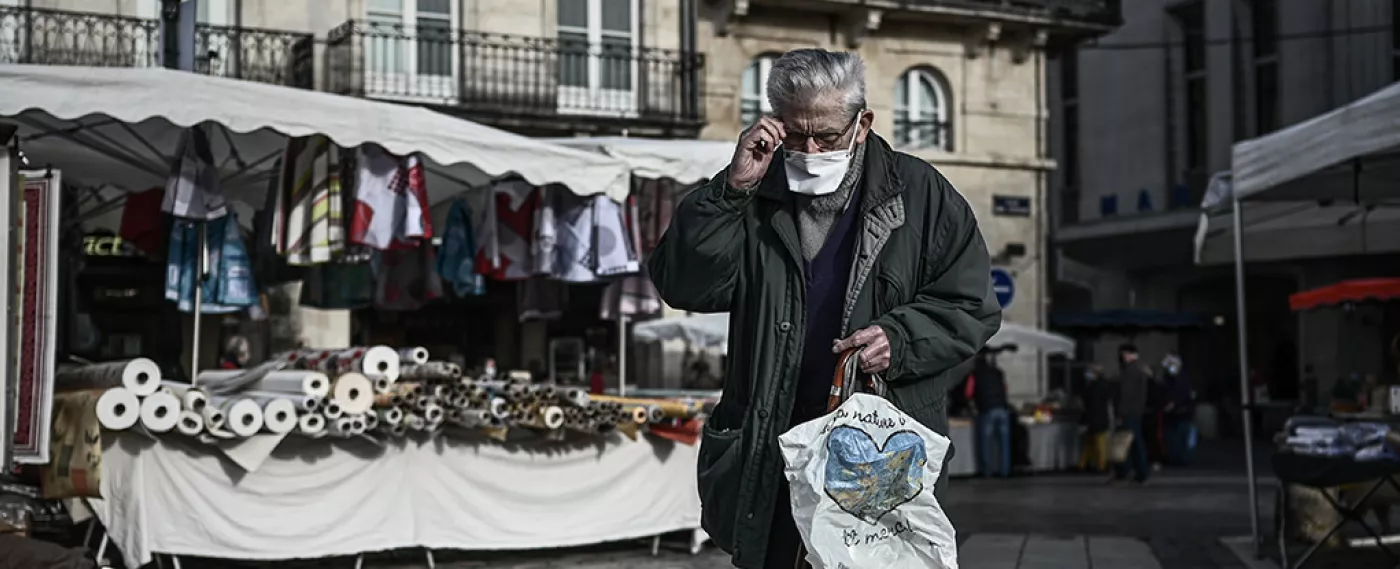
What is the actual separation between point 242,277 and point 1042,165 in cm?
1841

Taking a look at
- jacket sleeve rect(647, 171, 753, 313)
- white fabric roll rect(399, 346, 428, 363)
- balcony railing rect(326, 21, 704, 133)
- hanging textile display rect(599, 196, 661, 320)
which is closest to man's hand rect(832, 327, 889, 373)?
jacket sleeve rect(647, 171, 753, 313)

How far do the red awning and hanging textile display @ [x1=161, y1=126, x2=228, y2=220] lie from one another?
15551mm

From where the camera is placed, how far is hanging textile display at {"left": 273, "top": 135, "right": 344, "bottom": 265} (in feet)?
34.3

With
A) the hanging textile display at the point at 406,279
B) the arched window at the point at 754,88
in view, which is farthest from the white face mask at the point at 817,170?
the arched window at the point at 754,88

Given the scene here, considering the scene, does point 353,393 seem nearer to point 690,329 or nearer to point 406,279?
point 406,279

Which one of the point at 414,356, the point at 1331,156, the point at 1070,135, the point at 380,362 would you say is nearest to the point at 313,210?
the point at 414,356

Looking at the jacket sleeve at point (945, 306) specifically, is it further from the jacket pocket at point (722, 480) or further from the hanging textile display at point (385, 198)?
the hanging textile display at point (385, 198)

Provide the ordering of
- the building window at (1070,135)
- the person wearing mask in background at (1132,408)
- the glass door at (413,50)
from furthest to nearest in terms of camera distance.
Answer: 1. the building window at (1070,135)
2. the glass door at (413,50)
3. the person wearing mask in background at (1132,408)

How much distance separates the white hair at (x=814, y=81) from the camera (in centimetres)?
357

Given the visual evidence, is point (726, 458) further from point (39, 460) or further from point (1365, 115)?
point (1365, 115)

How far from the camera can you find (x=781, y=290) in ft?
12.2

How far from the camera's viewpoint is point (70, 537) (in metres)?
9.05

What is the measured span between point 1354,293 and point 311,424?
1636 cm

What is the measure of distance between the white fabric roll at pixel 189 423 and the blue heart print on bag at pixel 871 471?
599cm
